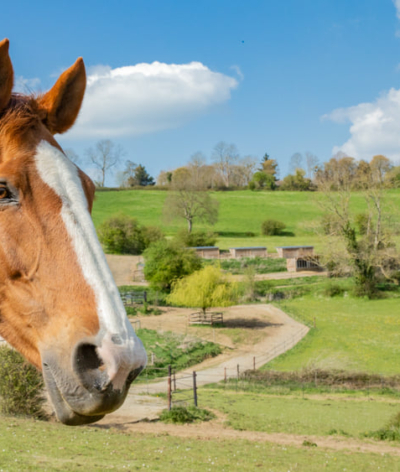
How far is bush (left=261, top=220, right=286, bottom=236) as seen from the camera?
69.8 meters

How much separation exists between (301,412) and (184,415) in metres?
4.69

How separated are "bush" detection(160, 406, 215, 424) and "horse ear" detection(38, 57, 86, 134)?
48.0 feet

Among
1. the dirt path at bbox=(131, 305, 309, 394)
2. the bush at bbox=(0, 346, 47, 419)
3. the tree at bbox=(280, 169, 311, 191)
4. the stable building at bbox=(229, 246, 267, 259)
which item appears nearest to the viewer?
the bush at bbox=(0, 346, 47, 419)

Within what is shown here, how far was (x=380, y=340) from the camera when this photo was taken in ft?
97.4

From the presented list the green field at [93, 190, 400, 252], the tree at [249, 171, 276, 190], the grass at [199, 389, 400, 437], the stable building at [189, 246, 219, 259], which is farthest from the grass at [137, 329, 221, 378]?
the tree at [249, 171, 276, 190]

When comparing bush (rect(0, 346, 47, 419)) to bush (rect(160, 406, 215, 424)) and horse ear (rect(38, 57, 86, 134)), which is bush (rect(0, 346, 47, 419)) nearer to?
bush (rect(160, 406, 215, 424))

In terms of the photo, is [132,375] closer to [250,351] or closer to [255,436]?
[255,436]

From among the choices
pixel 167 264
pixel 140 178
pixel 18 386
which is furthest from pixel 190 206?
pixel 18 386

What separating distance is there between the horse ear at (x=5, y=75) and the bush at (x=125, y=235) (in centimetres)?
5410

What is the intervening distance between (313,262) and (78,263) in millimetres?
49668

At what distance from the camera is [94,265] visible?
1659 millimetres

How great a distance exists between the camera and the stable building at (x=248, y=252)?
54938 millimetres

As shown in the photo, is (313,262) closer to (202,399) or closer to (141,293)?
(141,293)

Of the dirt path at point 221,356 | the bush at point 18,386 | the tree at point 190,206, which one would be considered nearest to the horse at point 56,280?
the bush at point 18,386
